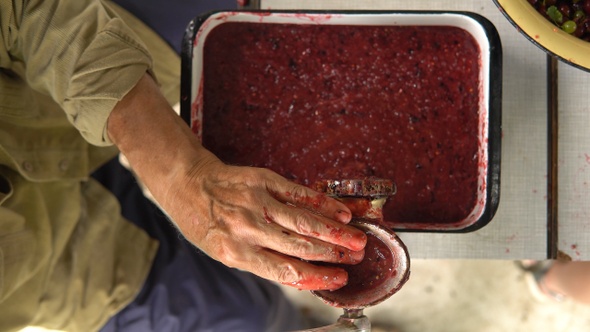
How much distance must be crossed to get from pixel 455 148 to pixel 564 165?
23 centimetres

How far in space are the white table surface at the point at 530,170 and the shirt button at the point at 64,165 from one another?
684 millimetres

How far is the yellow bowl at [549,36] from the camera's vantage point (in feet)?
2.74

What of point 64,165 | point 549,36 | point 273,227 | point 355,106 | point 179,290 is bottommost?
point 179,290

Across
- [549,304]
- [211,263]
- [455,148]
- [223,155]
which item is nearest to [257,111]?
[223,155]

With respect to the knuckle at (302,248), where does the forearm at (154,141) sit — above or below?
above

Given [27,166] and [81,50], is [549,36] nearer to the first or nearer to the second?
[81,50]

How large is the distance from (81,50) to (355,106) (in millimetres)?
460

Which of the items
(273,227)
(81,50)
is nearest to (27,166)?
(81,50)

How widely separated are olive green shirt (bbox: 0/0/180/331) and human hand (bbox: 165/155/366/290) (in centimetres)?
23

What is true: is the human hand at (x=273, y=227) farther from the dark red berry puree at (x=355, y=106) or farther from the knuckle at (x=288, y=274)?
the dark red berry puree at (x=355, y=106)

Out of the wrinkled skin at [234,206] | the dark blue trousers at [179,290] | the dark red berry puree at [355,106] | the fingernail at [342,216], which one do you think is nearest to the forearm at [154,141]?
the wrinkled skin at [234,206]

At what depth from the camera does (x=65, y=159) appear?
3.89ft

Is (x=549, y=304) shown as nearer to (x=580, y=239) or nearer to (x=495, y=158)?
(x=580, y=239)

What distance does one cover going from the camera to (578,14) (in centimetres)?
86
